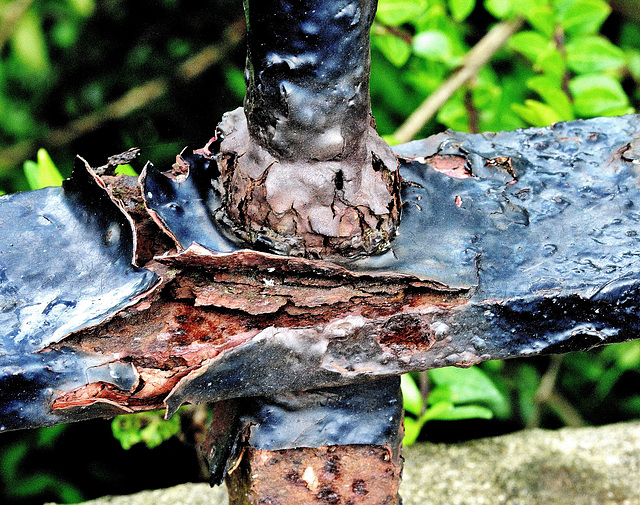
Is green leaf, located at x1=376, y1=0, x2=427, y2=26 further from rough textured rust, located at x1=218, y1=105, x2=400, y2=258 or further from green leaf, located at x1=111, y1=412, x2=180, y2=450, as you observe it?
green leaf, located at x1=111, y1=412, x2=180, y2=450

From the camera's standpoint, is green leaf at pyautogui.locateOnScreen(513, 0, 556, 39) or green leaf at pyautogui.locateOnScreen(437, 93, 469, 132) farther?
green leaf at pyautogui.locateOnScreen(437, 93, 469, 132)

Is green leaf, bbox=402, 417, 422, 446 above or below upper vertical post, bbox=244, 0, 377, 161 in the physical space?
below

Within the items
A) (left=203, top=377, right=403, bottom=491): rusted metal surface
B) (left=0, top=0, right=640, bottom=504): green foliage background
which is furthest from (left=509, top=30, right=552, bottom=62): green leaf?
(left=203, top=377, right=403, bottom=491): rusted metal surface

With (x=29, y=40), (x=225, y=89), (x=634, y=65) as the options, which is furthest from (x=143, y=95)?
(x=634, y=65)

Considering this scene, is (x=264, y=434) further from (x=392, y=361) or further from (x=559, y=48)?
(x=559, y=48)

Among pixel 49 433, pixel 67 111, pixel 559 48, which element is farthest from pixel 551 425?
pixel 67 111

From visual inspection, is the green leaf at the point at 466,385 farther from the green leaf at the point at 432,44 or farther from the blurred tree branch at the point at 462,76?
the green leaf at the point at 432,44

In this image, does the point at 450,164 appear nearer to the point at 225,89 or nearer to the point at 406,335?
the point at 406,335
